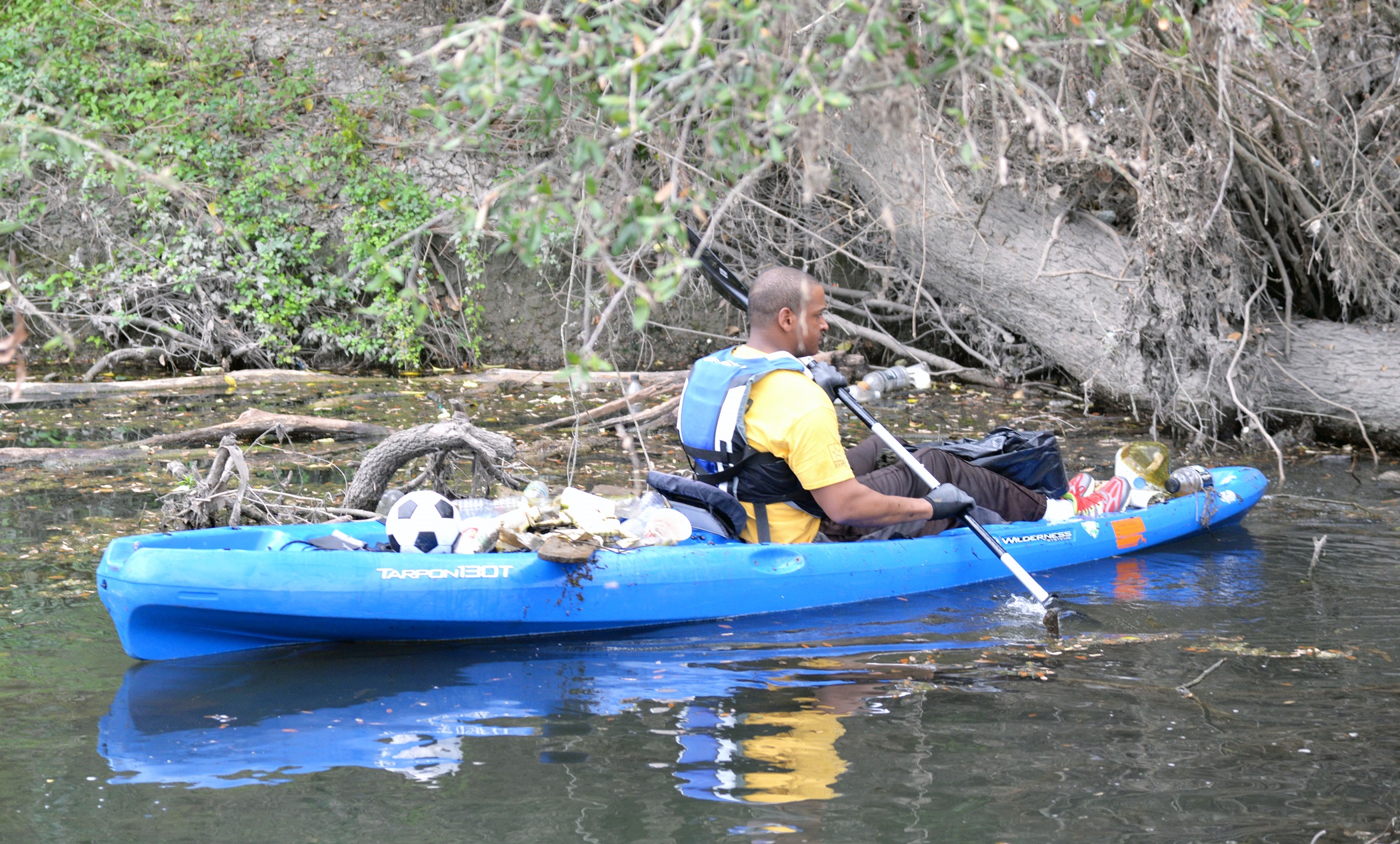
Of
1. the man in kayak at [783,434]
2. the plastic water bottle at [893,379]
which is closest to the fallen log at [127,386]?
the man in kayak at [783,434]

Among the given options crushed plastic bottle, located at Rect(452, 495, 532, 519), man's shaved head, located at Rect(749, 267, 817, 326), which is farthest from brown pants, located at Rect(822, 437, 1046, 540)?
crushed plastic bottle, located at Rect(452, 495, 532, 519)

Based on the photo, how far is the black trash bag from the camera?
552cm

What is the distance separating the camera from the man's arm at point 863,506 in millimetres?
4531

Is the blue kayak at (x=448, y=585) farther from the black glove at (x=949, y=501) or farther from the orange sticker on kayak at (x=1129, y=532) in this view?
the orange sticker on kayak at (x=1129, y=532)

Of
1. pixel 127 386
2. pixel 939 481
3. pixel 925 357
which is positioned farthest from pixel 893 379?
pixel 127 386

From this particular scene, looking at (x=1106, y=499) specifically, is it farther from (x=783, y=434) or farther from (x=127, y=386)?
(x=127, y=386)

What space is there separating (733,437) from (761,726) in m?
1.18

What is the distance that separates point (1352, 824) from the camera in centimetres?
302

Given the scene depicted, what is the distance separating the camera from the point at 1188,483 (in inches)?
245

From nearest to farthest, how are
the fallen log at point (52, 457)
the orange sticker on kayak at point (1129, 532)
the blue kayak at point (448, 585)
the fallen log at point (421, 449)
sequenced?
1. the blue kayak at point (448, 585)
2. the fallen log at point (421, 449)
3. the orange sticker on kayak at point (1129, 532)
4. the fallen log at point (52, 457)

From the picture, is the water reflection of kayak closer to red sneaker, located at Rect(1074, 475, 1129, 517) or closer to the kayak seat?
the kayak seat

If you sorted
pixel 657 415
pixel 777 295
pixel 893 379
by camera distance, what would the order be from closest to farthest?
1. pixel 777 295
2. pixel 893 379
3. pixel 657 415

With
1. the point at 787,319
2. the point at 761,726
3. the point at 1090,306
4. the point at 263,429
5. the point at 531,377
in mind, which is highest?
the point at 1090,306

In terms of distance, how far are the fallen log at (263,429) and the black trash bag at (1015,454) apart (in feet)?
11.6
